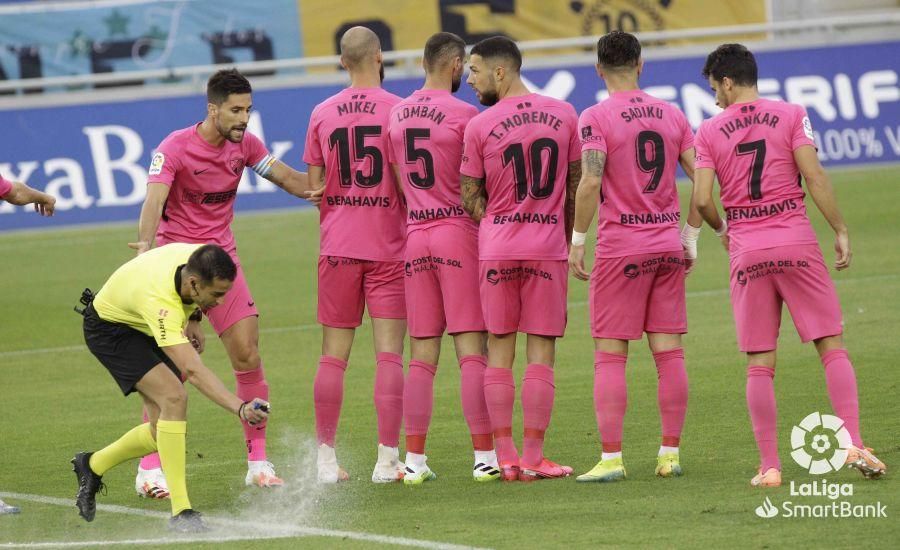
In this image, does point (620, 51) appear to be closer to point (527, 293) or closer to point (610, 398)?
point (527, 293)

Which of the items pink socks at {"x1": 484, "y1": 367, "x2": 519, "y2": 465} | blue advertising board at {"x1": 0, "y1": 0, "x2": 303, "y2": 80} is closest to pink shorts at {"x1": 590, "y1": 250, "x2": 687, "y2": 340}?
pink socks at {"x1": 484, "y1": 367, "x2": 519, "y2": 465}

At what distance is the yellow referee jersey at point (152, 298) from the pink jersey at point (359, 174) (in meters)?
1.40

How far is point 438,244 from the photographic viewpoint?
8977mm

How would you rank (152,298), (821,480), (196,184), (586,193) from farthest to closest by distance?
(196,184), (586,193), (821,480), (152,298)

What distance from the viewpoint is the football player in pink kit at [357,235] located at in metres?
9.22

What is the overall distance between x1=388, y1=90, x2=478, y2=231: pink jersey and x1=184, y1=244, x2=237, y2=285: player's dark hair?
1.65 meters

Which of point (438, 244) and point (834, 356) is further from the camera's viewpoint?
point (438, 244)

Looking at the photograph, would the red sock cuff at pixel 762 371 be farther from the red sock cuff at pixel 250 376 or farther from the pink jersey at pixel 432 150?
the red sock cuff at pixel 250 376

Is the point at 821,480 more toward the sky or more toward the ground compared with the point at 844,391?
more toward the ground

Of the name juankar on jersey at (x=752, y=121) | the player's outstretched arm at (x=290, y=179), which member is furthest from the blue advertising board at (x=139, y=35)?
the name juankar on jersey at (x=752, y=121)

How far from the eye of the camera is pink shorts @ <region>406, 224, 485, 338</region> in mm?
8977

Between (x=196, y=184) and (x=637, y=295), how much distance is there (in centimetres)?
275

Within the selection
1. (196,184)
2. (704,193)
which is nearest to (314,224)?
(196,184)

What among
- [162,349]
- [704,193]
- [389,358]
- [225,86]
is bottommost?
[389,358]
